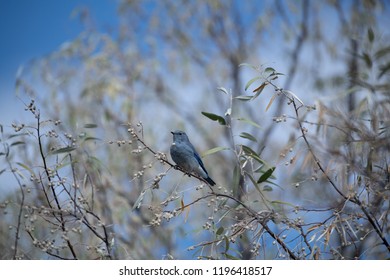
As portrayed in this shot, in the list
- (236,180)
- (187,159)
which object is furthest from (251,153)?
(187,159)

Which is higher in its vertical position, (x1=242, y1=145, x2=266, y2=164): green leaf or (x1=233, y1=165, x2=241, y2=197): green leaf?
(x1=242, y1=145, x2=266, y2=164): green leaf

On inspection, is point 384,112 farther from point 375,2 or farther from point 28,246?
point 375,2

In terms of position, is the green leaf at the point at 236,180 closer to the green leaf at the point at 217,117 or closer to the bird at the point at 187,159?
the green leaf at the point at 217,117

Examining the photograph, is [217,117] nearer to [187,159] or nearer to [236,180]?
[236,180]

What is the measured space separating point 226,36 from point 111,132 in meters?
1.23

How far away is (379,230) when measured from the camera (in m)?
1.32

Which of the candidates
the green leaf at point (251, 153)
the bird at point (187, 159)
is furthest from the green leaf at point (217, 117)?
the bird at point (187, 159)

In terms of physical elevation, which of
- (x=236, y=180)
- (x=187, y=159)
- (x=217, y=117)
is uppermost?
(x=187, y=159)

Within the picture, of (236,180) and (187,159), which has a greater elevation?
(187,159)

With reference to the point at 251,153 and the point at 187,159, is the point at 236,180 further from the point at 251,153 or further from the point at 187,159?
the point at 187,159

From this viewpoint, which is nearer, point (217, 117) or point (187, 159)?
point (217, 117)

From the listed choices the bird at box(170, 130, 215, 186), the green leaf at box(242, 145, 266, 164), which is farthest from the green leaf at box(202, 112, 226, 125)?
the bird at box(170, 130, 215, 186)

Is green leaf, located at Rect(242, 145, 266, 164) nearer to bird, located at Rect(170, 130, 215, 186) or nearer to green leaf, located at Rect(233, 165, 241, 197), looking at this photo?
green leaf, located at Rect(233, 165, 241, 197)

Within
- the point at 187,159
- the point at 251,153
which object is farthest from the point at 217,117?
the point at 187,159
